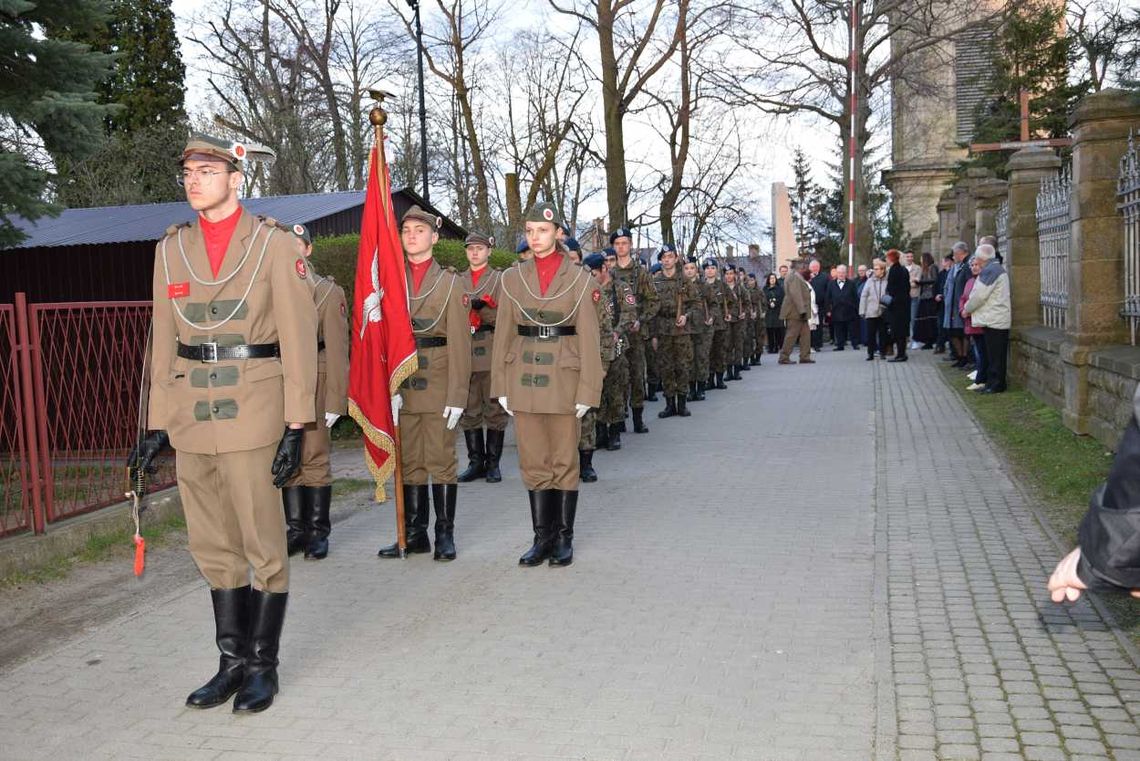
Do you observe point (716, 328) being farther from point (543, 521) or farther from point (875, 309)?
point (543, 521)

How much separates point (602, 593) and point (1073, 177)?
281 inches

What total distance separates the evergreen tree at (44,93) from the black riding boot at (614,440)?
537 cm

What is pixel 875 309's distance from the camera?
21562mm

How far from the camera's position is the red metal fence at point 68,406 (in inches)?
291

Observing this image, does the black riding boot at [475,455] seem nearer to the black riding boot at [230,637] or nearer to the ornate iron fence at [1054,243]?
the black riding boot at [230,637]

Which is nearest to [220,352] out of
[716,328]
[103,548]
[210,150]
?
[210,150]

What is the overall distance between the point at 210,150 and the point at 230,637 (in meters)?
1.95

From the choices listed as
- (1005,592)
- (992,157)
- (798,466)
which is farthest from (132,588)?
(992,157)

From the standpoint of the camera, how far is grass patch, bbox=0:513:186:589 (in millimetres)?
6871

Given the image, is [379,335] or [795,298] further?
[795,298]

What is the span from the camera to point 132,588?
22.2 ft

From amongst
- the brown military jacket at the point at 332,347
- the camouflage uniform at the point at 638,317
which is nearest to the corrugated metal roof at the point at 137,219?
the camouflage uniform at the point at 638,317

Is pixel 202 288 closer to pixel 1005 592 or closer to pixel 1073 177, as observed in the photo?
pixel 1005 592

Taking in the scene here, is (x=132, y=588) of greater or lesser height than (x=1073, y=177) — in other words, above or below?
below
